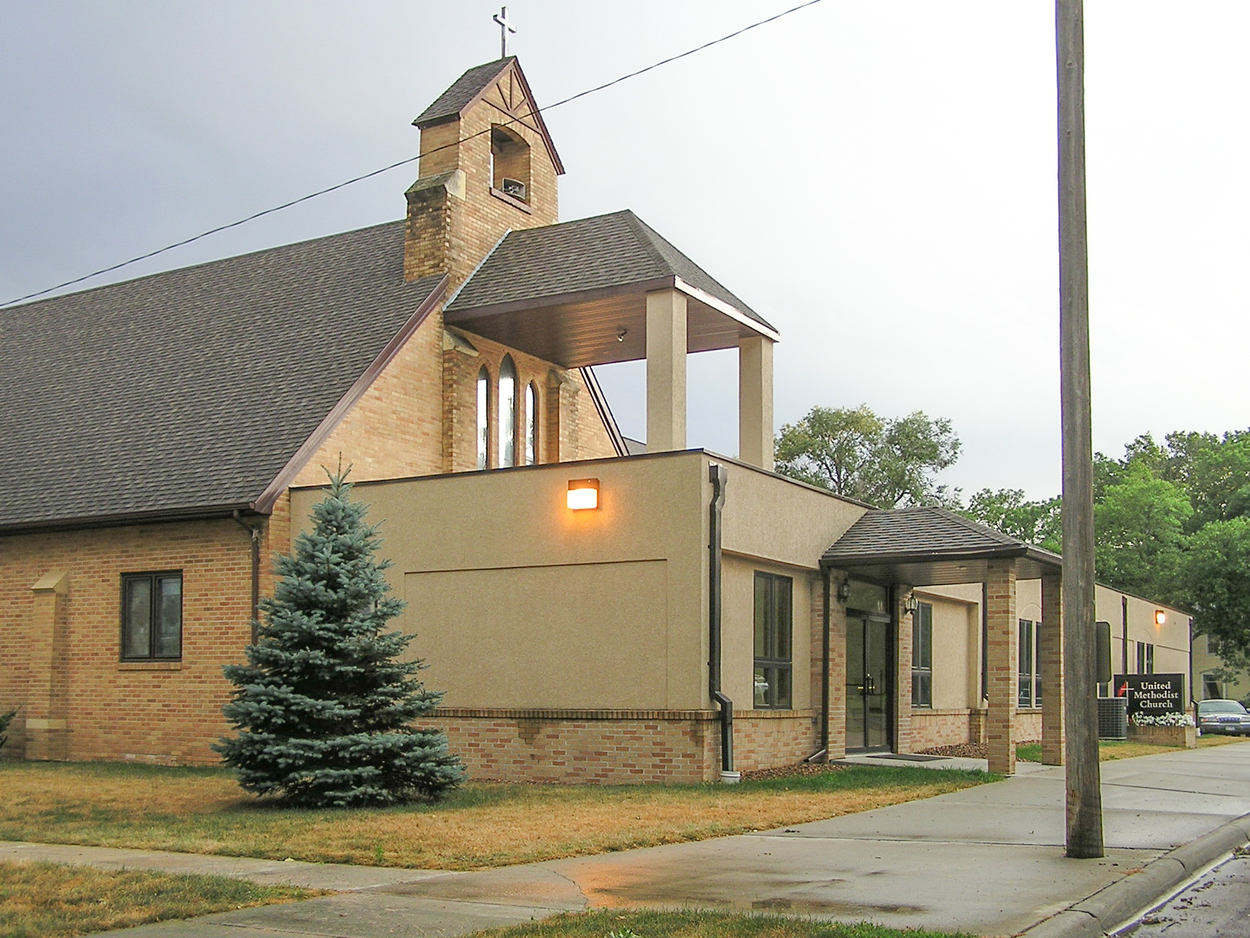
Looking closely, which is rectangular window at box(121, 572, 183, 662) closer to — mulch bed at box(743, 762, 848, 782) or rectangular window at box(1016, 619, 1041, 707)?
mulch bed at box(743, 762, 848, 782)

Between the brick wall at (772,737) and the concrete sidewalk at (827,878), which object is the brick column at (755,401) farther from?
the concrete sidewalk at (827,878)

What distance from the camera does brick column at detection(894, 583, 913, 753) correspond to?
867 inches

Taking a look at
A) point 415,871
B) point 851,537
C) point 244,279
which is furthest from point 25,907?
point 244,279

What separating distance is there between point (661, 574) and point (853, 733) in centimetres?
565

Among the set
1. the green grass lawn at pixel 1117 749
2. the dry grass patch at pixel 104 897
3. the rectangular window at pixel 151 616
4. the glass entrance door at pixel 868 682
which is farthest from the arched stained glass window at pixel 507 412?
the dry grass patch at pixel 104 897

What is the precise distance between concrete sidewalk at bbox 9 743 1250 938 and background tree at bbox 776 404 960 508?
36.9 m

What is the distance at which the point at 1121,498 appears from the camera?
183ft

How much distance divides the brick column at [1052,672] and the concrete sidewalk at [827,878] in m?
5.71

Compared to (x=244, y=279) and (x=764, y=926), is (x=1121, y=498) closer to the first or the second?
(x=244, y=279)

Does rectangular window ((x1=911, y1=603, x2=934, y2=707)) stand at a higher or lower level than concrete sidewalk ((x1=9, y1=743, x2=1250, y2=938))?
higher

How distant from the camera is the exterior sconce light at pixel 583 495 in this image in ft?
56.5

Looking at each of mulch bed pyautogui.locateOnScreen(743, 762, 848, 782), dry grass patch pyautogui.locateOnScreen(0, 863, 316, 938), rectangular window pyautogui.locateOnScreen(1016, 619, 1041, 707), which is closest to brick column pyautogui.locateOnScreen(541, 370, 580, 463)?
mulch bed pyautogui.locateOnScreen(743, 762, 848, 782)

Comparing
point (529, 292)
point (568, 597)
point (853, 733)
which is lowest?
point (853, 733)

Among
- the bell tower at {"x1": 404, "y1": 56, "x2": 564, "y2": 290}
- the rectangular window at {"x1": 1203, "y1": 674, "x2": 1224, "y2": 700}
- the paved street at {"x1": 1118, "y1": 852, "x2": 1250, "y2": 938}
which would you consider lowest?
the rectangular window at {"x1": 1203, "y1": 674, "x2": 1224, "y2": 700}
